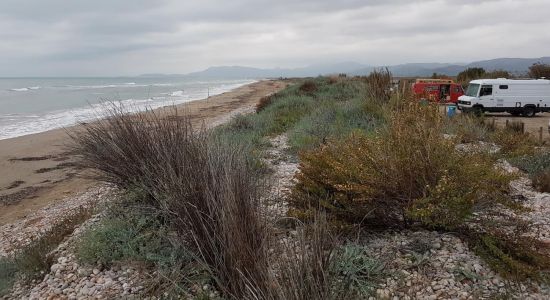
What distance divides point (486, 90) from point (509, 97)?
1.20 m

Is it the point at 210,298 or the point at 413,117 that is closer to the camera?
the point at 210,298

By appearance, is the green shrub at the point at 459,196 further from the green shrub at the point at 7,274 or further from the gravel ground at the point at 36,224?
the gravel ground at the point at 36,224

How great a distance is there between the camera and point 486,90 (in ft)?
69.4

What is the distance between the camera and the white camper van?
21141 millimetres

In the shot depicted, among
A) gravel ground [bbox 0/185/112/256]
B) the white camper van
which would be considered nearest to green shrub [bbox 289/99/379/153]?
gravel ground [bbox 0/185/112/256]

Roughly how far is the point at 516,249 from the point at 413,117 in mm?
1747

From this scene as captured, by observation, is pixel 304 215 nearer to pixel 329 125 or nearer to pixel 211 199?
pixel 211 199

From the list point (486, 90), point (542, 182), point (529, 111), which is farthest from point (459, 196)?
point (529, 111)

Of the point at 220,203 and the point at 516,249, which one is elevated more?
the point at 220,203

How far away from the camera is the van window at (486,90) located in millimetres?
21109

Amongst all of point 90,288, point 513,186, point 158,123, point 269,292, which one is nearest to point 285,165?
point 158,123

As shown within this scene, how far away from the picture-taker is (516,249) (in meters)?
3.38

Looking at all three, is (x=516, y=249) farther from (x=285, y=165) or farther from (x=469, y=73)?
(x=469, y=73)

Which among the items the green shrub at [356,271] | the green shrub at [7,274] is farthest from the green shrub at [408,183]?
the green shrub at [7,274]
